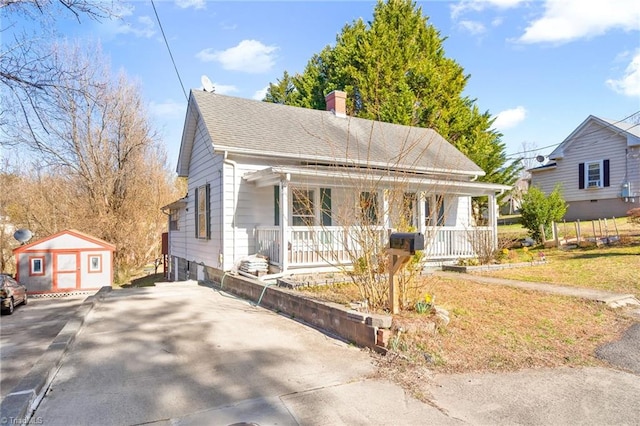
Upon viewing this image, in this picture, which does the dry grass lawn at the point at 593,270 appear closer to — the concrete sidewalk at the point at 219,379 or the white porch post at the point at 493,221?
the white porch post at the point at 493,221

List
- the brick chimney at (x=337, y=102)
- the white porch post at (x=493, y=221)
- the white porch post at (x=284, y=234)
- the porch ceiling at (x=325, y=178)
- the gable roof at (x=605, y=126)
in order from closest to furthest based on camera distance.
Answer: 1. the porch ceiling at (x=325, y=178)
2. the white porch post at (x=284, y=234)
3. the white porch post at (x=493, y=221)
4. the brick chimney at (x=337, y=102)
5. the gable roof at (x=605, y=126)

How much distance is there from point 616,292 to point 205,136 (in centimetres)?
1123

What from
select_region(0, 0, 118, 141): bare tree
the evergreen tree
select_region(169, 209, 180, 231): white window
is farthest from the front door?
the evergreen tree

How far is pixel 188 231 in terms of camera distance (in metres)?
14.8

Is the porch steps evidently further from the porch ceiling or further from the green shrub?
the green shrub

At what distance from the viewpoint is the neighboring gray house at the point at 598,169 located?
20.9m

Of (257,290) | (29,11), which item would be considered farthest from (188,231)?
(29,11)

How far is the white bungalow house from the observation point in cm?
954

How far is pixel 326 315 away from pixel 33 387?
3.56m

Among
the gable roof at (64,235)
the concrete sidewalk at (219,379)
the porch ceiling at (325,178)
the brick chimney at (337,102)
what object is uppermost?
the brick chimney at (337,102)

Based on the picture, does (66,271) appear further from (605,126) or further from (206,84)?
(605,126)

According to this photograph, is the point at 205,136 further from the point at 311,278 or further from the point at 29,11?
the point at 29,11

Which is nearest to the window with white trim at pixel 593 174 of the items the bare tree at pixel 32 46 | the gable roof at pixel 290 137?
the gable roof at pixel 290 137

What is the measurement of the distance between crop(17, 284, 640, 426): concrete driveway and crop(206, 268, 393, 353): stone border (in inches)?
9.2
